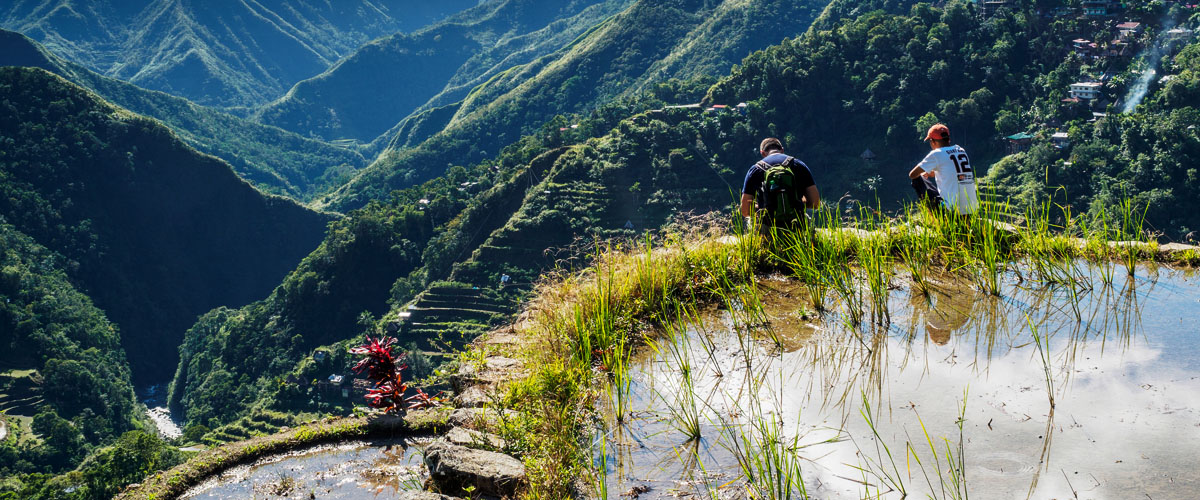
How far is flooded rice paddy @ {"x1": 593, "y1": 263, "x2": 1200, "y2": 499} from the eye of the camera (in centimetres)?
311

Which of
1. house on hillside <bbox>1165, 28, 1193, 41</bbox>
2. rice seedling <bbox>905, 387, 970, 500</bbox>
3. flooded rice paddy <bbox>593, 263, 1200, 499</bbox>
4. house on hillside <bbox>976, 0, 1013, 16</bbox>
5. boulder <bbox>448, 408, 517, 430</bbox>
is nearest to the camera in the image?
rice seedling <bbox>905, 387, 970, 500</bbox>

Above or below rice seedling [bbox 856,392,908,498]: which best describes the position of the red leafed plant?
above

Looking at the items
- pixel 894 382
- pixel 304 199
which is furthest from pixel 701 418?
pixel 304 199

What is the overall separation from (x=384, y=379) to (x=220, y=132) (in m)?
200

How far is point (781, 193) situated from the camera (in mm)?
5961

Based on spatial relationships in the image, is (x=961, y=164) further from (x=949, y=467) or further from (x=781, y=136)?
(x=781, y=136)

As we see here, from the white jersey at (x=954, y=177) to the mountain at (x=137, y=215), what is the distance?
10334 cm

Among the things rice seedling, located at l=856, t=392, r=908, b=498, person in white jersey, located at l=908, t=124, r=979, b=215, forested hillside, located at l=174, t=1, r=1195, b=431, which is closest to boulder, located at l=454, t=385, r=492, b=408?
rice seedling, located at l=856, t=392, r=908, b=498

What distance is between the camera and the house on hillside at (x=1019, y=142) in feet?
168

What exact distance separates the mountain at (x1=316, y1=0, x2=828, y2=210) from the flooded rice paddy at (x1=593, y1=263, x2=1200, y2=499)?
115666 mm

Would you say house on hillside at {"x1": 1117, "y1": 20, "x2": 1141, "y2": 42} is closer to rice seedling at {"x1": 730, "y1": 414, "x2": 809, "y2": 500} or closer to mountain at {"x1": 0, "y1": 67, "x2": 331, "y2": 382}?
rice seedling at {"x1": 730, "y1": 414, "x2": 809, "y2": 500}

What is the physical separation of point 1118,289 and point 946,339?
5.65ft

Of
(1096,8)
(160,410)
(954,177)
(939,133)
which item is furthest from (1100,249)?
(160,410)

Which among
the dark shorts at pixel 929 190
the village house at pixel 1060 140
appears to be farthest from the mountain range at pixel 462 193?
the dark shorts at pixel 929 190
